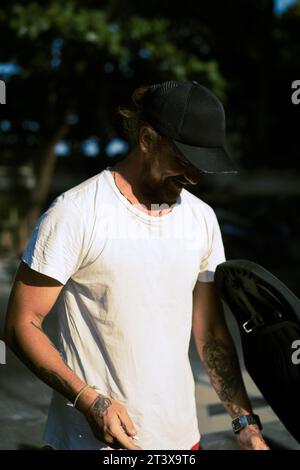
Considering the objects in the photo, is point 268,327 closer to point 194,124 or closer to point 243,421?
point 243,421

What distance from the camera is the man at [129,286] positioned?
2287 millimetres

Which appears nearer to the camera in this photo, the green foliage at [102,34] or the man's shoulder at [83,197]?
the man's shoulder at [83,197]

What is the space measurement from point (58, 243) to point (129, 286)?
267mm

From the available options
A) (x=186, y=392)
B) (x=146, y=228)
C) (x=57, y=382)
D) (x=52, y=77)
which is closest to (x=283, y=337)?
(x=186, y=392)

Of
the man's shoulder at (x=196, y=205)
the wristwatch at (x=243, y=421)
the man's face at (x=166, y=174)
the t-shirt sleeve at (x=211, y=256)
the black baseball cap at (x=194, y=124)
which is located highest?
the black baseball cap at (x=194, y=124)

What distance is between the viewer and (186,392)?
2504mm

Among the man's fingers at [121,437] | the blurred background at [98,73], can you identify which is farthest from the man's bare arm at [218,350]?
the blurred background at [98,73]

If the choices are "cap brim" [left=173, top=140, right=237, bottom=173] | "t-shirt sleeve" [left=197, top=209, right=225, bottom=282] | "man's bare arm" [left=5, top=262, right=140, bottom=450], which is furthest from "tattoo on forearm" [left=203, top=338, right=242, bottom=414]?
"cap brim" [left=173, top=140, right=237, bottom=173]

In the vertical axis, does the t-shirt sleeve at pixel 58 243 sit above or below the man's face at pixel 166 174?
below

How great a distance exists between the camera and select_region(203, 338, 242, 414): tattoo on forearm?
2.71m

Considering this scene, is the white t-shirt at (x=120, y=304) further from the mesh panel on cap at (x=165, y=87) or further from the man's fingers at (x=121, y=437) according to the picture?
the mesh panel on cap at (x=165, y=87)

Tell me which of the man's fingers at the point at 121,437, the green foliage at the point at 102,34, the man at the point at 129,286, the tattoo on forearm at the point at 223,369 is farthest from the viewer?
the green foliage at the point at 102,34

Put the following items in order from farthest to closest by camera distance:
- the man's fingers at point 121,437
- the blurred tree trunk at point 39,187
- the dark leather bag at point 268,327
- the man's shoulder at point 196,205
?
the blurred tree trunk at point 39,187 → the man's shoulder at point 196,205 → the dark leather bag at point 268,327 → the man's fingers at point 121,437
